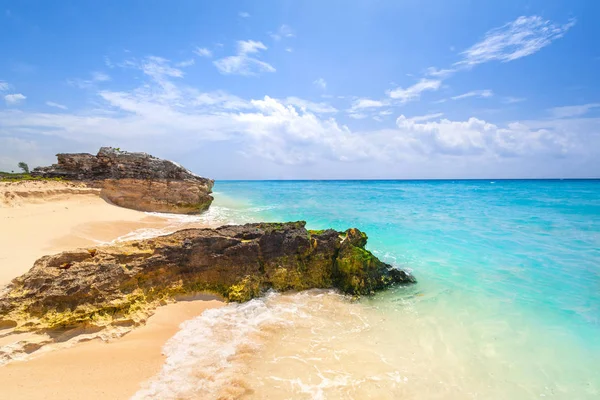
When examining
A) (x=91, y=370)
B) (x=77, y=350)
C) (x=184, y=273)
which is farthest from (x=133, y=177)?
(x=91, y=370)

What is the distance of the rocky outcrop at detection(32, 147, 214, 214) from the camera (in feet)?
68.2

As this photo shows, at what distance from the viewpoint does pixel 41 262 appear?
612cm

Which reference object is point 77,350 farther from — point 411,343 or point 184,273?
point 411,343

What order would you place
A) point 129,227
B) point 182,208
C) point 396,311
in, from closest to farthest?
point 396,311, point 129,227, point 182,208

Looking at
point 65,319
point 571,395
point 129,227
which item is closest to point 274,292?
point 65,319

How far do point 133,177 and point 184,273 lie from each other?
57.8 ft

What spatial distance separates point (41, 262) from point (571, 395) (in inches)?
419

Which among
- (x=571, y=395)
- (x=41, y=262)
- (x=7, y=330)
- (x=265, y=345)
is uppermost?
(x=41, y=262)

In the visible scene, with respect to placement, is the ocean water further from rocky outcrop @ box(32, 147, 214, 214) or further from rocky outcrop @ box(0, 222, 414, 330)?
rocky outcrop @ box(32, 147, 214, 214)

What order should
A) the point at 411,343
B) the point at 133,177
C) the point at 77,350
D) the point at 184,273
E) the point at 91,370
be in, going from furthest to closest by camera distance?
the point at 133,177 → the point at 184,273 → the point at 411,343 → the point at 77,350 → the point at 91,370

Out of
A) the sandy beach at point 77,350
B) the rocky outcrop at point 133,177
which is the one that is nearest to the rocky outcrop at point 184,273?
the sandy beach at point 77,350

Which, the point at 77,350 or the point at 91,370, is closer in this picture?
the point at 91,370

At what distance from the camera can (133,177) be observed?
21.2 metres

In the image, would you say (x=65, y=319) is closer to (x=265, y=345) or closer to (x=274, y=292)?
(x=265, y=345)
